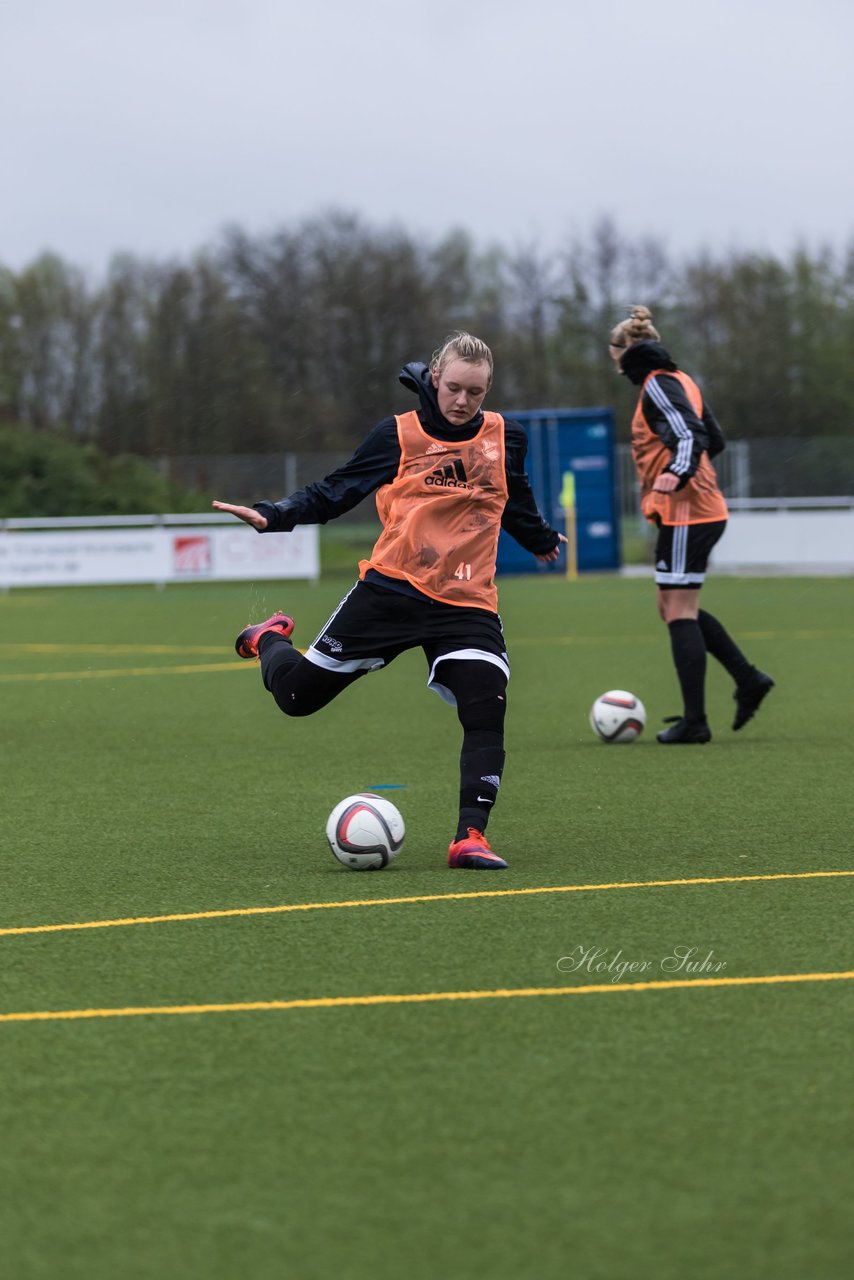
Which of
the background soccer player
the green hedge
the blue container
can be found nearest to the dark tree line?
the green hedge

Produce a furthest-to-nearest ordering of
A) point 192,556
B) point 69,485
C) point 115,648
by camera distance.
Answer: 1. point 69,485
2. point 192,556
3. point 115,648

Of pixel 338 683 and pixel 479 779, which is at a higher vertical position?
pixel 338 683

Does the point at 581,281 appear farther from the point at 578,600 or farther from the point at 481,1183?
the point at 481,1183

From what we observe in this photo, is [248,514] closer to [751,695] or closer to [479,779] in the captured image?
[479,779]

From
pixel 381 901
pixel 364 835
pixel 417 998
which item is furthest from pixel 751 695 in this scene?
pixel 417 998

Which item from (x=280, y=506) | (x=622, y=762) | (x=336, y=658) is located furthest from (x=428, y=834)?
(x=622, y=762)

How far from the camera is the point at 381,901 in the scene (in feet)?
18.5

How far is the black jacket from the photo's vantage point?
20.8ft

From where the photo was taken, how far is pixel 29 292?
5538 cm

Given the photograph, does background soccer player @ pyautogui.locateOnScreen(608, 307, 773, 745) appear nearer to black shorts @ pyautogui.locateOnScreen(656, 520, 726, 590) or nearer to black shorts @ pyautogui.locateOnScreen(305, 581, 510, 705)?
black shorts @ pyautogui.locateOnScreen(656, 520, 726, 590)

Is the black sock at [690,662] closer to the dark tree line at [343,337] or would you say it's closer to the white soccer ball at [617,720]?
the white soccer ball at [617,720]

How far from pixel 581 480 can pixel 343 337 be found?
2107 cm

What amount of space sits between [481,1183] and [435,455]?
356 cm

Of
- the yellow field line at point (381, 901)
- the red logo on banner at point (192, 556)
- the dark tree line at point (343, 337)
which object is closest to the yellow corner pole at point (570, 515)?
the red logo on banner at point (192, 556)
